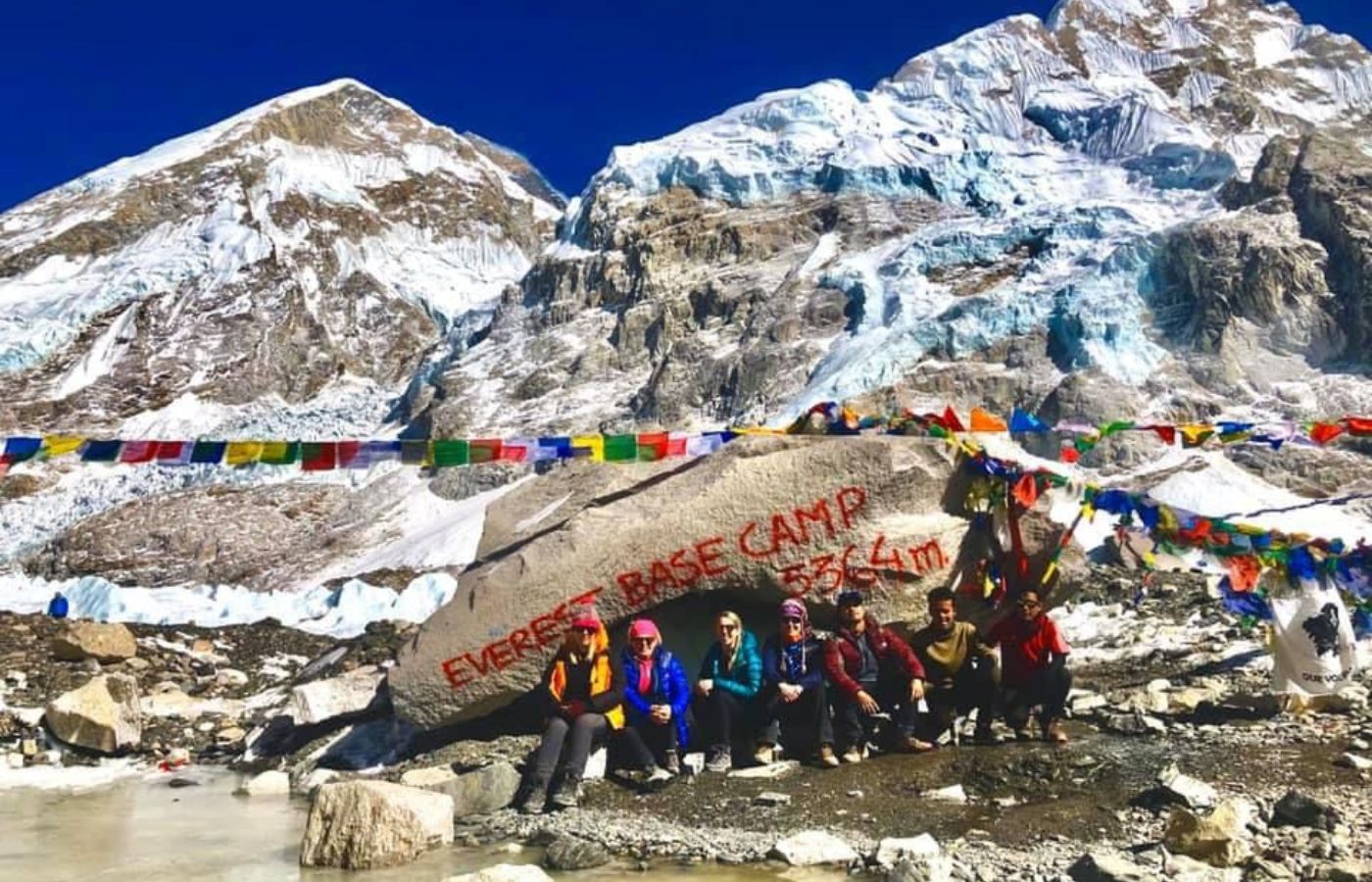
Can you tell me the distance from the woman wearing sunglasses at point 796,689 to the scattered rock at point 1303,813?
259cm

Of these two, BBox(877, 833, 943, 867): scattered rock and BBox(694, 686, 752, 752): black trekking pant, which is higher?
BBox(694, 686, 752, 752): black trekking pant

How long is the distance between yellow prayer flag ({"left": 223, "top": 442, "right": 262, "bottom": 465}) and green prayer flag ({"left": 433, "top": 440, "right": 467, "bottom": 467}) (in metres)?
1.56

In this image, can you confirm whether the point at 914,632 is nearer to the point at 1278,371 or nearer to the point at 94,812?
the point at 94,812

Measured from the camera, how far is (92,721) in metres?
9.21

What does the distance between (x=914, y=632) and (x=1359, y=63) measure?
311ft

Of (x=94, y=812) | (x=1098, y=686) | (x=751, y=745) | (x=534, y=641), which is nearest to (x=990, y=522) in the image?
(x=1098, y=686)

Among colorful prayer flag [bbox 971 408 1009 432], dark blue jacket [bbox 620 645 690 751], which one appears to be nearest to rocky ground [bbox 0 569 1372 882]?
dark blue jacket [bbox 620 645 690 751]

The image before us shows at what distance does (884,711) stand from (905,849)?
6.95 ft

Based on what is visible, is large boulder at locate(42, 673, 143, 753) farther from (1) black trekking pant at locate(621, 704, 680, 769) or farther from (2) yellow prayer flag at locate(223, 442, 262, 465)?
(1) black trekking pant at locate(621, 704, 680, 769)

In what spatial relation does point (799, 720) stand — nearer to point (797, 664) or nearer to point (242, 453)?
point (797, 664)

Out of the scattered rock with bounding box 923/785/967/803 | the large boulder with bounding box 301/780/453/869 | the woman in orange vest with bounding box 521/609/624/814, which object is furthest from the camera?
the woman in orange vest with bounding box 521/609/624/814

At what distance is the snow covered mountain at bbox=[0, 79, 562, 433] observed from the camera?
70938 millimetres

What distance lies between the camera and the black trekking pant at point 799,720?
281 inches

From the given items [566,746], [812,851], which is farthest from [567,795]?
[812,851]
